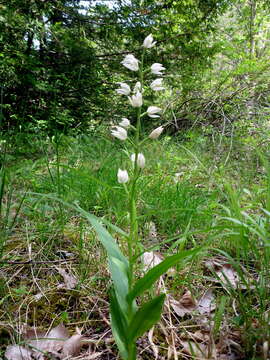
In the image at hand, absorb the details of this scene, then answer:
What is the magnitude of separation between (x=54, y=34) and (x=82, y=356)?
343 cm

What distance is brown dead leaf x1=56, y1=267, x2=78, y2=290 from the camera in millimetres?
1059

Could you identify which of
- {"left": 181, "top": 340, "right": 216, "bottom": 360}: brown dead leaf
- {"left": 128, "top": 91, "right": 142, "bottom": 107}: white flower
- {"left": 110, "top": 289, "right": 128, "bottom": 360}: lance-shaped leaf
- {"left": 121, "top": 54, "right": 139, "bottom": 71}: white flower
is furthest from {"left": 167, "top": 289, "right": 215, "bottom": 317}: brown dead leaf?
{"left": 121, "top": 54, "right": 139, "bottom": 71}: white flower

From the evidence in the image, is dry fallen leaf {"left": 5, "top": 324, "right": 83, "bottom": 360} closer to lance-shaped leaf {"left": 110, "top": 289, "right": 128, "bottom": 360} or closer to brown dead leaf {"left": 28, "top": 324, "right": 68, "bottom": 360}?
brown dead leaf {"left": 28, "top": 324, "right": 68, "bottom": 360}

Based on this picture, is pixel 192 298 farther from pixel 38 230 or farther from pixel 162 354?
pixel 38 230

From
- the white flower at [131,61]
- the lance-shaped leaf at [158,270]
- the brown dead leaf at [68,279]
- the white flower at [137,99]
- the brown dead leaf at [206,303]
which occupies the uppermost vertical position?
the white flower at [131,61]

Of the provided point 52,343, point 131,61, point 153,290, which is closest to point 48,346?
point 52,343

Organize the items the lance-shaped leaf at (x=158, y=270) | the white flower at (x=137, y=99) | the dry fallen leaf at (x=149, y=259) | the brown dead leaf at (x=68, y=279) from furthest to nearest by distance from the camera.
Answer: the dry fallen leaf at (x=149, y=259), the brown dead leaf at (x=68, y=279), the white flower at (x=137, y=99), the lance-shaped leaf at (x=158, y=270)

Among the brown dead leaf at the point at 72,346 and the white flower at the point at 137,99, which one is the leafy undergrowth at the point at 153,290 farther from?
the white flower at the point at 137,99

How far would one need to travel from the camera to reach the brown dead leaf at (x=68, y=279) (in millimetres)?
1059

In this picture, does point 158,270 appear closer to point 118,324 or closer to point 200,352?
point 118,324

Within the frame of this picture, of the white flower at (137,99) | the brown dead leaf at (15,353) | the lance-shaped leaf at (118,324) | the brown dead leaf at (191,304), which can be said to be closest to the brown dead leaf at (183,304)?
the brown dead leaf at (191,304)

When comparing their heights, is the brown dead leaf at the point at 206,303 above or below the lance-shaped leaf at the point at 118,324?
below

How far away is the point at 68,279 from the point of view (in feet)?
3.57

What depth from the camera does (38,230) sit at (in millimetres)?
1299
